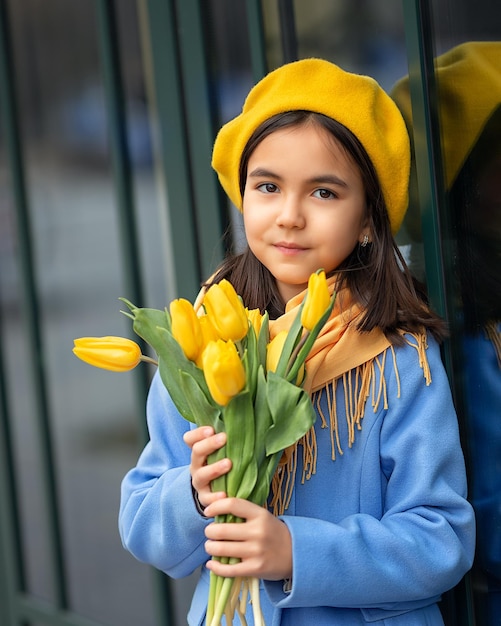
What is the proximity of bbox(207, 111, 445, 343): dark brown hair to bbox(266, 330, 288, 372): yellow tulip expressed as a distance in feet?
0.55

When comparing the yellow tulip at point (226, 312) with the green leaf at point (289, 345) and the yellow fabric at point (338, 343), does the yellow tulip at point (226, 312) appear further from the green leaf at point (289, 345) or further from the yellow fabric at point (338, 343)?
the yellow fabric at point (338, 343)

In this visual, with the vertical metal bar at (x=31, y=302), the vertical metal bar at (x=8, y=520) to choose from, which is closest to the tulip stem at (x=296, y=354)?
the vertical metal bar at (x=31, y=302)

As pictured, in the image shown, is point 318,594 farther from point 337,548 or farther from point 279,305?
point 279,305

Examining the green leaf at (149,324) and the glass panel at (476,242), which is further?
the glass panel at (476,242)

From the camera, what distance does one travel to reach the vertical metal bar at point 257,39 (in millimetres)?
1878

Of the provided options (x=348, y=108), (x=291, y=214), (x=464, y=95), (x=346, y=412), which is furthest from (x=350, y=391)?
(x=464, y=95)

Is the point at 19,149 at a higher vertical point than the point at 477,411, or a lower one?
higher

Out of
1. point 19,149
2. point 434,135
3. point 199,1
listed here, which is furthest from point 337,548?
point 19,149

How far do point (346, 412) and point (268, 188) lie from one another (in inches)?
14.6

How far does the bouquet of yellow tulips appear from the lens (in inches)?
48.0

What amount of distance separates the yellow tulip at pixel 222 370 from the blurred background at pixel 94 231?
859mm

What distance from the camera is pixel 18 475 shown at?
3.01m

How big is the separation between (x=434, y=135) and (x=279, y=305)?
40 centimetres

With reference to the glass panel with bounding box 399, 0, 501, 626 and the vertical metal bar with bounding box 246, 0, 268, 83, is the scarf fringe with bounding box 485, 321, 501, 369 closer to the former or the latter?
the glass panel with bounding box 399, 0, 501, 626
